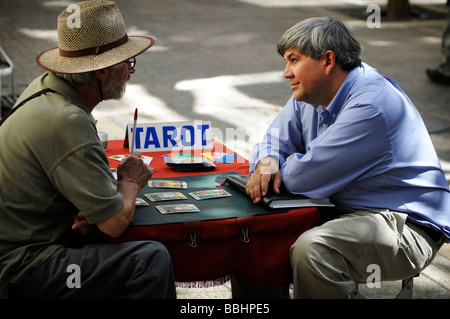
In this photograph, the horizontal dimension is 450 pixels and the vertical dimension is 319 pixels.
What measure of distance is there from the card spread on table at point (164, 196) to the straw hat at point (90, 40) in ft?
Result: 1.94

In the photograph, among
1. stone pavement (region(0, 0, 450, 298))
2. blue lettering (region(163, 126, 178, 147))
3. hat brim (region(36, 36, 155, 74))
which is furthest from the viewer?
stone pavement (region(0, 0, 450, 298))

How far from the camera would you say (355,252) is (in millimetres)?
2670

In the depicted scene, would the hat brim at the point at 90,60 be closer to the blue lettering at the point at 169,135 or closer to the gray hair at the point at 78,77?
the gray hair at the point at 78,77

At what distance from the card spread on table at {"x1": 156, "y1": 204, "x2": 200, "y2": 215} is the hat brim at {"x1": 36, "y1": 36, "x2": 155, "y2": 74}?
604mm

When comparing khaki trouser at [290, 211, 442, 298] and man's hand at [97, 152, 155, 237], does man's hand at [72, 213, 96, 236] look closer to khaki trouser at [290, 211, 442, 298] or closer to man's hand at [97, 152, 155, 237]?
man's hand at [97, 152, 155, 237]

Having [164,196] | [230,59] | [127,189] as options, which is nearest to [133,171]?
[127,189]

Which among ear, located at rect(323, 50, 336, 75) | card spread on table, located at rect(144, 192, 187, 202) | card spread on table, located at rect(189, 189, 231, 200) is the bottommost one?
card spread on table, located at rect(189, 189, 231, 200)

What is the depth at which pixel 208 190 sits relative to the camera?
2916mm

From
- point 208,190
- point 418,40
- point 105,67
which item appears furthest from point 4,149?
point 418,40

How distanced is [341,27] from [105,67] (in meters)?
1.06

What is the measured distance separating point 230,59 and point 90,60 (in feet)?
23.8

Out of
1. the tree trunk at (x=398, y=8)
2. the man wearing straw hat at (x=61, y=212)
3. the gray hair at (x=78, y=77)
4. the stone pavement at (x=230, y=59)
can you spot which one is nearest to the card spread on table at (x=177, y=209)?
the man wearing straw hat at (x=61, y=212)

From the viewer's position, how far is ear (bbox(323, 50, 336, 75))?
2.87 metres

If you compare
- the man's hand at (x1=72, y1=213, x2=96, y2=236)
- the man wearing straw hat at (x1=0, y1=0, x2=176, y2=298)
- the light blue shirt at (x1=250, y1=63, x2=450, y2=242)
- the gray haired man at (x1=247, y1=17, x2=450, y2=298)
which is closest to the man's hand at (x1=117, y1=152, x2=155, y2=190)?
the man wearing straw hat at (x1=0, y1=0, x2=176, y2=298)
